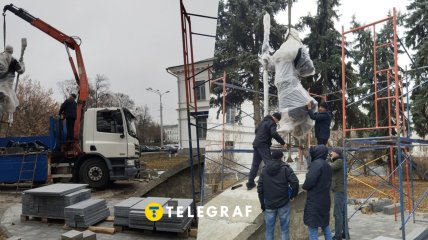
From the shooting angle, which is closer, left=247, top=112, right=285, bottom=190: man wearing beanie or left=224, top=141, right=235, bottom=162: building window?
left=247, top=112, right=285, bottom=190: man wearing beanie

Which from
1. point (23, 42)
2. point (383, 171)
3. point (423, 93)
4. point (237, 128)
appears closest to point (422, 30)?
point (423, 93)

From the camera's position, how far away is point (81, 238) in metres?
5.38

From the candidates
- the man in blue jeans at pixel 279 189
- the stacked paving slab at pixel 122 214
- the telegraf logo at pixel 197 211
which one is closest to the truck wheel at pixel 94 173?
the stacked paving slab at pixel 122 214

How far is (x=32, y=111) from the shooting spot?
66.3 ft

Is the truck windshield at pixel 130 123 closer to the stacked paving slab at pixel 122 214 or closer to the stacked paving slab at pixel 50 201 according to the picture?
the stacked paving slab at pixel 50 201

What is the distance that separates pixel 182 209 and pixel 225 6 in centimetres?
331

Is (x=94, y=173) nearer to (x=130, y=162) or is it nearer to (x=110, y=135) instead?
(x=130, y=162)

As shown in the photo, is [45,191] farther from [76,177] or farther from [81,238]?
[76,177]

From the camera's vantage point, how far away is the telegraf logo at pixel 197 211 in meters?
5.25

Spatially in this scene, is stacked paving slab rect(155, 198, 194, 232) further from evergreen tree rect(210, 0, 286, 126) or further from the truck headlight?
the truck headlight

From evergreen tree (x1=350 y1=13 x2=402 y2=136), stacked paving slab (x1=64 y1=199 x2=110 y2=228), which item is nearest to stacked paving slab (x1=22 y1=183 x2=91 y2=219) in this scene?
stacked paving slab (x1=64 y1=199 x2=110 y2=228)

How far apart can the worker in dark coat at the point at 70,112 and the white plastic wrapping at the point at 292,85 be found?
7.32m

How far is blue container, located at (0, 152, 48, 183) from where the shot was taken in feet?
34.5

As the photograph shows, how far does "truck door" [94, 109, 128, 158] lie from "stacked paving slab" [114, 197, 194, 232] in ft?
12.9
